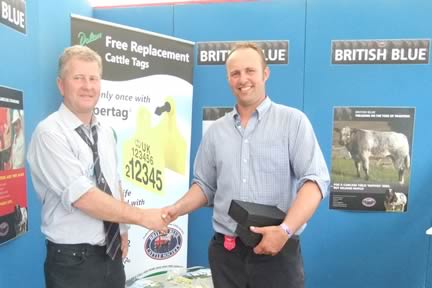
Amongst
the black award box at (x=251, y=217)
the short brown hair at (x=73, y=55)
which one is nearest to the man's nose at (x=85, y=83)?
the short brown hair at (x=73, y=55)

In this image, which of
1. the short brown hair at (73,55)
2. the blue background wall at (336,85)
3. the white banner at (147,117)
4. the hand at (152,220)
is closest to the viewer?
the short brown hair at (73,55)

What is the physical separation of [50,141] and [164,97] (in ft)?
4.79

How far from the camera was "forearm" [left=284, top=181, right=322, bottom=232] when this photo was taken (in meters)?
1.44

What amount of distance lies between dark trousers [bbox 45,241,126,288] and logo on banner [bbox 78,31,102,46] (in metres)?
1.49

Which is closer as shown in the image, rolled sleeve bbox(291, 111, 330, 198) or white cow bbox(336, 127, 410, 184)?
rolled sleeve bbox(291, 111, 330, 198)

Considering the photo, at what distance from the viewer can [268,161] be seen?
157 centimetres

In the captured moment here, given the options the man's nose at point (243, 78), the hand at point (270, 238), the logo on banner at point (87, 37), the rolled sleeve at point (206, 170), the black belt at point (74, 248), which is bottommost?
the black belt at point (74, 248)

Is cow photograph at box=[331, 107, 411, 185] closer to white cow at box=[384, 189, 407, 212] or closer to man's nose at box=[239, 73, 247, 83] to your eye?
white cow at box=[384, 189, 407, 212]

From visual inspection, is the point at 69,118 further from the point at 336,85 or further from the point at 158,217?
the point at 336,85

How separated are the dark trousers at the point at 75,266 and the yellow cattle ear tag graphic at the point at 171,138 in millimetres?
1382

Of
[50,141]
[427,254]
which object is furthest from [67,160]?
[427,254]

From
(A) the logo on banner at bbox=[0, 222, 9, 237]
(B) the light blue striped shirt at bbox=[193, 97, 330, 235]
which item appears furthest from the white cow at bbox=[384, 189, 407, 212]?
(A) the logo on banner at bbox=[0, 222, 9, 237]

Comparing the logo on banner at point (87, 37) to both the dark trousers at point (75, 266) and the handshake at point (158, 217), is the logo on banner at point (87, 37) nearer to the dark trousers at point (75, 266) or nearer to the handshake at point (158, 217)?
the handshake at point (158, 217)

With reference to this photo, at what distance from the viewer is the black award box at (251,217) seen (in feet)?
4.55
